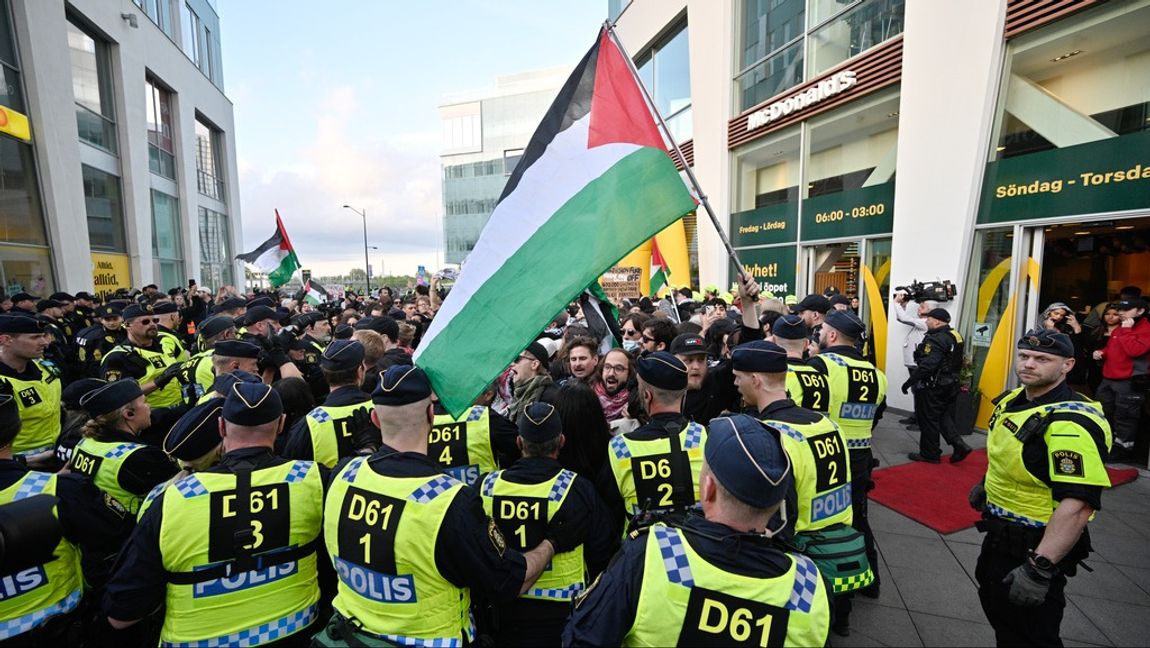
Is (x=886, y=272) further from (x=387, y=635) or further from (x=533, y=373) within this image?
(x=387, y=635)

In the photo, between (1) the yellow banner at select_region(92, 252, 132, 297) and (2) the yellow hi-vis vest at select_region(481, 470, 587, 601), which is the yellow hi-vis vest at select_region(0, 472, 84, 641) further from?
(1) the yellow banner at select_region(92, 252, 132, 297)

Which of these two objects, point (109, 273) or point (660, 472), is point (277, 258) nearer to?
point (109, 273)

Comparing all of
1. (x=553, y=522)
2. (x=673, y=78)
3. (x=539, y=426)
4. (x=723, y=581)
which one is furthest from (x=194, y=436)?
(x=673, y=78)

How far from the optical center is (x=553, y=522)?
2463 millimetres

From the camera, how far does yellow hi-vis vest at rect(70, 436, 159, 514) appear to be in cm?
282

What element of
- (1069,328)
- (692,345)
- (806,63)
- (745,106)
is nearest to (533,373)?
(692,345)

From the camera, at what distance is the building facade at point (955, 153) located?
642 cm

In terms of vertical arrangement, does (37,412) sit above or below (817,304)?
below

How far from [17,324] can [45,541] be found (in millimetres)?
3538

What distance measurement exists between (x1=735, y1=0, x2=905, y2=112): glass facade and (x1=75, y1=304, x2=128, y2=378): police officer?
13028 millimetres

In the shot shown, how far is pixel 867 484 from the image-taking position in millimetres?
3951

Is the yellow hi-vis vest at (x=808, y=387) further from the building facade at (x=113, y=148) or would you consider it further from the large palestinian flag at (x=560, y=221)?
the building facade at (x=113, y=148)

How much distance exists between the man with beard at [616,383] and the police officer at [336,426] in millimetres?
1745

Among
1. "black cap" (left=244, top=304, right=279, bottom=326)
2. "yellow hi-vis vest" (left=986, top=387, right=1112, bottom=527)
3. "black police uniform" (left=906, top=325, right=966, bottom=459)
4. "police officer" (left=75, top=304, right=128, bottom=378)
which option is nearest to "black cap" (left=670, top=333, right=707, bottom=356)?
"yellow hi-vis vest" (left=986, top=387, right=1112, bottom=527)
